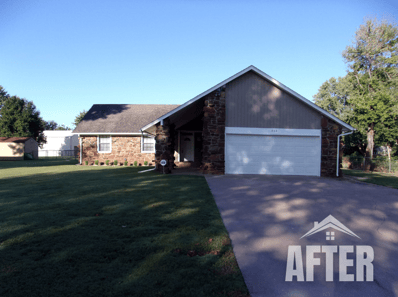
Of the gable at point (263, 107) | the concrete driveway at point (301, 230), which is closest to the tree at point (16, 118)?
the gable at point (263, 107)

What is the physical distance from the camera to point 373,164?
74.8 ft

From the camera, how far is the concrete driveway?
3.27 meters

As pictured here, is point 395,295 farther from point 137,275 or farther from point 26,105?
point 26,105

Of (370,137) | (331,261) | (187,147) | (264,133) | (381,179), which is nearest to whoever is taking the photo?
(331,261)

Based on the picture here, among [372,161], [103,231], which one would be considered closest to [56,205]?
[103,231]

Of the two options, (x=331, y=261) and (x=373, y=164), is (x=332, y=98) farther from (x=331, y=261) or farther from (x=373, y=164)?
(x=331, y=261)

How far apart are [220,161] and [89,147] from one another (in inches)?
523

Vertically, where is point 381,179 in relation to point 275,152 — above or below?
below

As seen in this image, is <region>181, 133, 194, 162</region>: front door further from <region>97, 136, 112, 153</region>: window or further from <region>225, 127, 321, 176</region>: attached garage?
<region>225, 127, 321, 176</region>: attached garage

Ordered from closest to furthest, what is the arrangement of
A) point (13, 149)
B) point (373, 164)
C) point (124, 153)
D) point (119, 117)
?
1. point (124, 153)
2. point (373, 164)
3. point (119, 117)
4. point (13, 149)

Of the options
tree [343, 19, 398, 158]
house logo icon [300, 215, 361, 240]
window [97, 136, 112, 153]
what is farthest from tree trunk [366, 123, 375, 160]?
window [97, 136, 112, 153]

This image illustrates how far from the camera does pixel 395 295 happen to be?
10.2ft

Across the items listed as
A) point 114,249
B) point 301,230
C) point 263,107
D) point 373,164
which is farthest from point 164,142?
point 373,164

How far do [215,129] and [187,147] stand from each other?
8.32m
